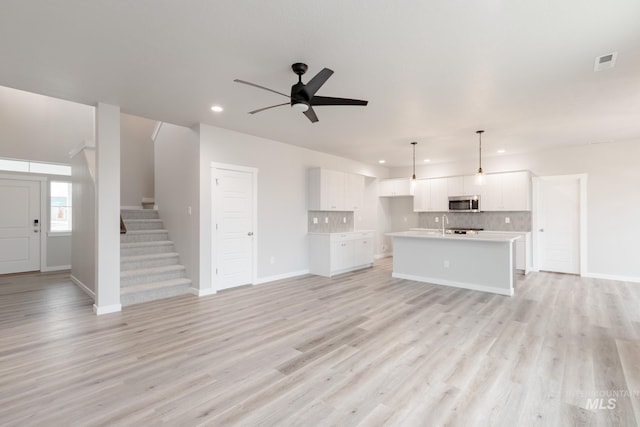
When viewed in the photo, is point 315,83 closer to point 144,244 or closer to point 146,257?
point 146,257

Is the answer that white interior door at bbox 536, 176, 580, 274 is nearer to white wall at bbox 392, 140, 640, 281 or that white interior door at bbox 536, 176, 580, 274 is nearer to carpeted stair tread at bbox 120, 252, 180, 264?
white wall at bbox 392, 140, 640, 281

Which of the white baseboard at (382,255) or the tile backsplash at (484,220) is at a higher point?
the tile backsplash at (484,220)

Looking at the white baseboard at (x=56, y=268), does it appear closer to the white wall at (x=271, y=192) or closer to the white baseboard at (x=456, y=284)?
the white wall at (x=271, y=192)

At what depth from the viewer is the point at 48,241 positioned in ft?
22.7

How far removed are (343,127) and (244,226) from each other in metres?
2.38

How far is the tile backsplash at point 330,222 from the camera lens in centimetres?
660

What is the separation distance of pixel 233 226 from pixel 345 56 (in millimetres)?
3361

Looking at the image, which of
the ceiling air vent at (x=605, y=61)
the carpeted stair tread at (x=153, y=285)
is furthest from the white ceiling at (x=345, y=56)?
the carpeted stair tread at (x=153, y=285)

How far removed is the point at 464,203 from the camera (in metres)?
7.26

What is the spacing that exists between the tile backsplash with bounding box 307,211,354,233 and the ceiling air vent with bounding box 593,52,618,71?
4.85 metres

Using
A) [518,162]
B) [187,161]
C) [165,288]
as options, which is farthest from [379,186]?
[165,288]

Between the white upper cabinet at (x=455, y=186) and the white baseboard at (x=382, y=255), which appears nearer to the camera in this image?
the white upper cabinet at (x=455, y=186)

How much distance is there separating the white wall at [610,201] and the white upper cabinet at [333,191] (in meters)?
4.27

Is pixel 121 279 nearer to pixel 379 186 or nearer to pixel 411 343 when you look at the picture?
pixel 411 343
